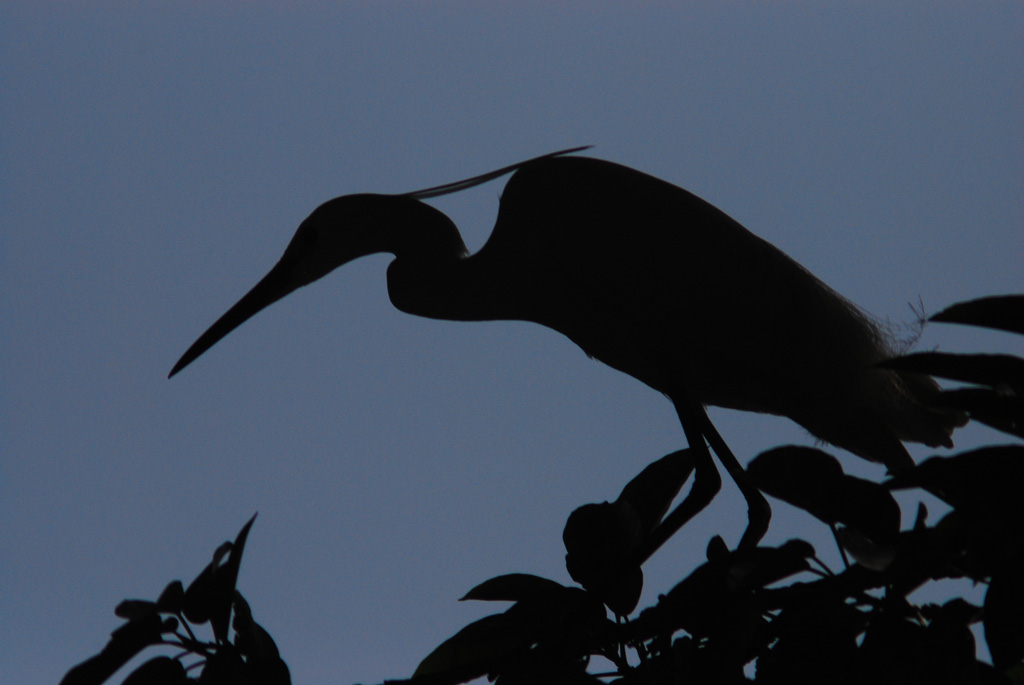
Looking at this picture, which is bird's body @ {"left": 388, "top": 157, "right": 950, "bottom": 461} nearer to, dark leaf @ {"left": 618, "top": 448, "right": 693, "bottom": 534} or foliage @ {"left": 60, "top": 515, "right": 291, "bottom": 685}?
dark leaf @ {"left": 618, "top": 448, "right": 693, "bottom": 534}

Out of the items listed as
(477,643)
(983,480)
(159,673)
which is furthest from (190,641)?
(983,480)

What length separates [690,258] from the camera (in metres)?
2.16

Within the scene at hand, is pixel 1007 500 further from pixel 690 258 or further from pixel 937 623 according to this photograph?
pixel 690 258

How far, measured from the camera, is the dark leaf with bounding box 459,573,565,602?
1.50m

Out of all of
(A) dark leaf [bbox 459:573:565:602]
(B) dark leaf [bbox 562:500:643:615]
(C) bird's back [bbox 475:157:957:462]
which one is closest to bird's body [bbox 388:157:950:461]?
(C) bird's back [bbox 475:157:957:462]

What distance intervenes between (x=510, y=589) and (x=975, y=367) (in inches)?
33.5

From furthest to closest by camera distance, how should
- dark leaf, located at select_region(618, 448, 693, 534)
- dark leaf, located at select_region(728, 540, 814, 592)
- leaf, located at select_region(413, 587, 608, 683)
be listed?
dark leaf, located at select_region(618, 448, 693, 534), leaf, located at select_region(413, 587, 608, 683), dark leaf, located at select_region(728, 540, 814, 592)

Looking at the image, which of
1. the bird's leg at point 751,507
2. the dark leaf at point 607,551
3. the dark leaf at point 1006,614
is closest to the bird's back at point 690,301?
the bird's leg at point 751,507

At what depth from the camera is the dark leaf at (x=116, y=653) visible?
1.06 metres

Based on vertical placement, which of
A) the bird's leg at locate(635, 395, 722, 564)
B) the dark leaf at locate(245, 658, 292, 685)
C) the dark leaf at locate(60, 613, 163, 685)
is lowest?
the dark leaf at locate(245, 658, 292, 685)

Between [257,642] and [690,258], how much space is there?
4.39 ft

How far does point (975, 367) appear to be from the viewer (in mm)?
897

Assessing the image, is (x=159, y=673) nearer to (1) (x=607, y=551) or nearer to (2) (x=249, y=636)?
(2) (x=249, y=636)

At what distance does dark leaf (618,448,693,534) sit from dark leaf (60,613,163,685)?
805 mm
